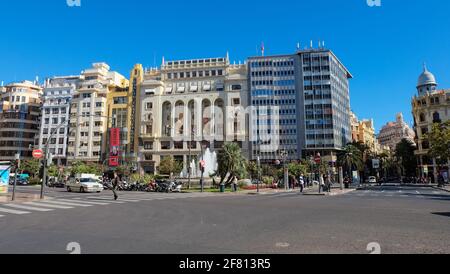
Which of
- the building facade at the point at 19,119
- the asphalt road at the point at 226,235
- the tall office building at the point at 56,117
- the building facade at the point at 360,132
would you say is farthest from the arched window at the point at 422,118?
the building facade at the point at 19,119

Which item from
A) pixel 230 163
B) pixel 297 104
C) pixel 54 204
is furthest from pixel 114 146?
pixel 54 204

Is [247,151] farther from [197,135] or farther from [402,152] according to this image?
[402,152]

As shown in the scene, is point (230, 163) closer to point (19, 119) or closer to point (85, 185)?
point (85, 185)

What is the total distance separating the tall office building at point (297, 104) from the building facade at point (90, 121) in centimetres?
4224

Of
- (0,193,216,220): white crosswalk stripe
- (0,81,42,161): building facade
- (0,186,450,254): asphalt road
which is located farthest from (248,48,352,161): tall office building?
(0,186,450,254): asphalt road

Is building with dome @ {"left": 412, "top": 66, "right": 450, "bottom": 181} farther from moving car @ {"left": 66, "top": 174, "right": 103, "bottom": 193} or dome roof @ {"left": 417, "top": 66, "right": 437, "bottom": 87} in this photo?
moving car @ {"left": 66, "top": 174, "right": 103, "bottom": 193}

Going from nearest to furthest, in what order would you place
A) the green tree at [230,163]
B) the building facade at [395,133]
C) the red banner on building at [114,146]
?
the green tree at [230,163]
the red banner on building at [114,146]
the building facade at [395,133]

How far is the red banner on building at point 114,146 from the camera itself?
80.1 metres

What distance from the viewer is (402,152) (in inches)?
3342

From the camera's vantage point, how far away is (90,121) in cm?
8600

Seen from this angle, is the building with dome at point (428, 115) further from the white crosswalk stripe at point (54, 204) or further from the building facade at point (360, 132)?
the white crosswalk stripe at point (54, 204)

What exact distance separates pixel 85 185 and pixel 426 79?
93.2m

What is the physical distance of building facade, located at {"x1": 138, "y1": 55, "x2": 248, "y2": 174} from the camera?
267 feet

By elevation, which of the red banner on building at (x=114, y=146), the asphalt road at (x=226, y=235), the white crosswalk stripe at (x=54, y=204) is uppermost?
the red banner on building at (x=114, y=146)
